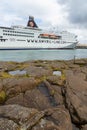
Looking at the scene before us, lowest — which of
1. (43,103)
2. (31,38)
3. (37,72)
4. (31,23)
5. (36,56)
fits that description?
(36,56)

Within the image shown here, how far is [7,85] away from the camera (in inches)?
319

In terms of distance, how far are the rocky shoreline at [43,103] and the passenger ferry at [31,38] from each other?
7894 centimetres

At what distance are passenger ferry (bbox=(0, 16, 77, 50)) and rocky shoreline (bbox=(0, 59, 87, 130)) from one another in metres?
78.9

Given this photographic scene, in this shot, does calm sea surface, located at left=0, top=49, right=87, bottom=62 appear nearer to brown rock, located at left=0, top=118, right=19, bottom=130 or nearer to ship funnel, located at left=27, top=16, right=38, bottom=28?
brown rock, located at left=0, top=118, right=19, bottom=130

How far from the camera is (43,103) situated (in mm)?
7410

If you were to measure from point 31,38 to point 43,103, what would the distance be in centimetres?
8672

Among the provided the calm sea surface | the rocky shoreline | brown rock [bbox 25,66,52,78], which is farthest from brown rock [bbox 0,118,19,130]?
the calm sea surface

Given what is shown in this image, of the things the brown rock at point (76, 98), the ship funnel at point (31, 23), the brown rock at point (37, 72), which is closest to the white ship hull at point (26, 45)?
the ship funnel at point (31, 23)

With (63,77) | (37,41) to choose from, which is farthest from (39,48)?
(63,77)

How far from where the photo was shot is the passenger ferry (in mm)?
87312

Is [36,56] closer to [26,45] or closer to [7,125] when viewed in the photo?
[26,45]

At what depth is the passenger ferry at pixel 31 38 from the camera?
286 ft

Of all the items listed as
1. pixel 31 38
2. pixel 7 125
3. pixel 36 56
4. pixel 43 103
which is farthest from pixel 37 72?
pixel 31 38

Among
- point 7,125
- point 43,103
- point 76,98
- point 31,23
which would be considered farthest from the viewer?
point 31,23
